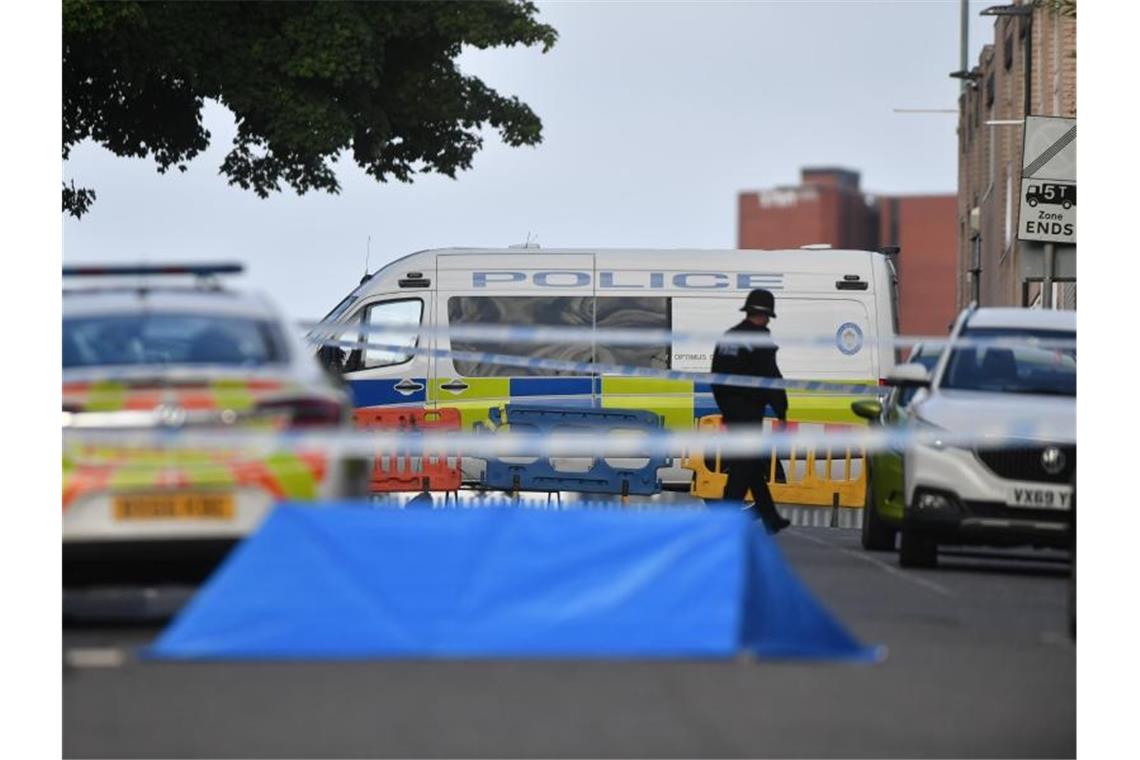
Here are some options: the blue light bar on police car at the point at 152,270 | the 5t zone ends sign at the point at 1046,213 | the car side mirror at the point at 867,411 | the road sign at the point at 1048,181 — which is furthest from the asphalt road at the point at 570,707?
the car side mirror at the point at 867,411

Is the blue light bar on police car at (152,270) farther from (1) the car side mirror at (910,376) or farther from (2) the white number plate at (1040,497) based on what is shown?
(1) the car side mirror at (910,376)

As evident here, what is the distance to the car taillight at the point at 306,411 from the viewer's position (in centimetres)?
908

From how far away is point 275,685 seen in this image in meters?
8.80

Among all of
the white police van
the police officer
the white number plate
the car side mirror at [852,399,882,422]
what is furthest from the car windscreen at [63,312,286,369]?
the white police van

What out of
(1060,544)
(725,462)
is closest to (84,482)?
(1060,544)

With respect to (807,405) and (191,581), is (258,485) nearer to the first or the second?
(191,581)

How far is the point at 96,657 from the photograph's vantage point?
9109 millimetres

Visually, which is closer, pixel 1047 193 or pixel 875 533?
pixel 1047 193

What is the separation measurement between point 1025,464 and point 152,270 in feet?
13.3

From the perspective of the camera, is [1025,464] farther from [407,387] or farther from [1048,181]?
[407,387]

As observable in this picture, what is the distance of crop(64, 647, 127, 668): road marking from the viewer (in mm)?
9000

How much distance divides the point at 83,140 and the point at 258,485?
1961 mm

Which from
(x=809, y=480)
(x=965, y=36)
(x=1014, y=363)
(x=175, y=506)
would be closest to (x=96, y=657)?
(x=175, y=506)

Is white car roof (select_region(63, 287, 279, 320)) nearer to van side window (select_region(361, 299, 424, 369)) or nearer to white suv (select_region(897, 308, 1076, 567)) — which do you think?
white suv (select_region(897, 308, 1076, 567))
